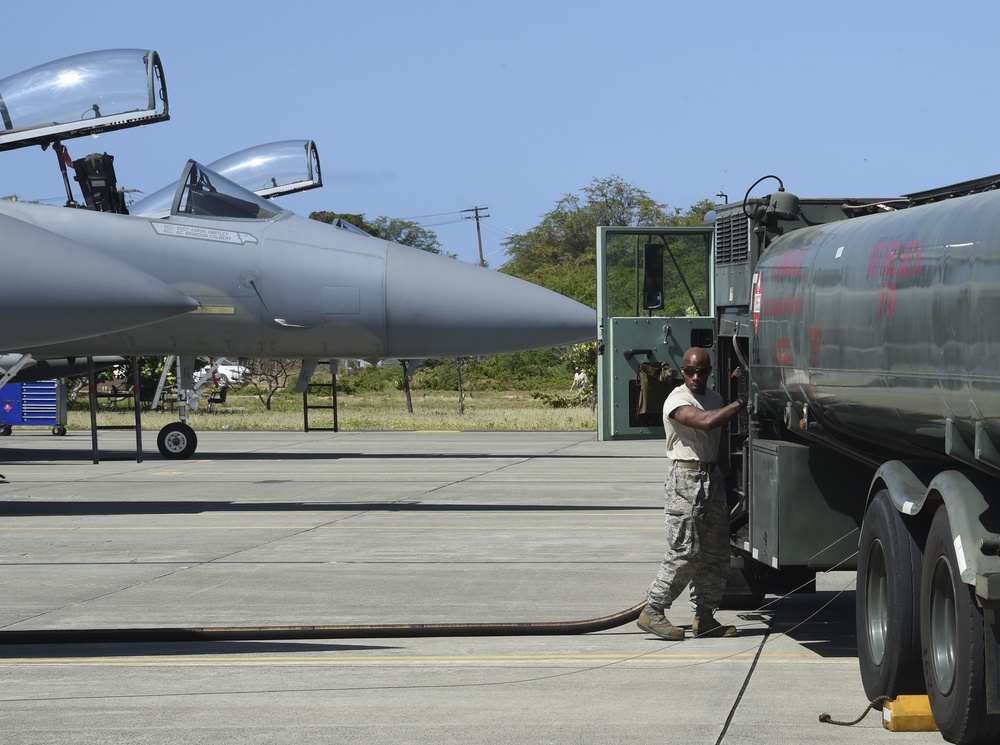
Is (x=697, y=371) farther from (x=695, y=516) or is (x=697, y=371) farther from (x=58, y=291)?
(x=58, y=291)

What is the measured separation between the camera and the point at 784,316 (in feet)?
24.4

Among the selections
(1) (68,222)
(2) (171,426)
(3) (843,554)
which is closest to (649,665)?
(3) (843,554)

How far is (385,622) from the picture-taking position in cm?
861

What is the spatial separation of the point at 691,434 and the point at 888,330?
7.93 ft

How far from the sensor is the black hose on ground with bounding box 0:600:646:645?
8016 mm

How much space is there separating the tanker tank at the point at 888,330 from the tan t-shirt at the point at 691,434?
37 cm

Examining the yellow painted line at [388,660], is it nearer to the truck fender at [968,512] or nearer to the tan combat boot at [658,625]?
the tan combat boot at [658,625]

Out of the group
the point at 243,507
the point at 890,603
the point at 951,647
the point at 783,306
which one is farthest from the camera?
the point at 243,507

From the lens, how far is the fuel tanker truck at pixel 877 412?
518 cm

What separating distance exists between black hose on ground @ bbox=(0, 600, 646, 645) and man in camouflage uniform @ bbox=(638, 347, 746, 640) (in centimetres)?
31

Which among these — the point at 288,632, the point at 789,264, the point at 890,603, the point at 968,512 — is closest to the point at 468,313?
the point at 288,632

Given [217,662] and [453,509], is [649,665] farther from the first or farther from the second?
[453,509]

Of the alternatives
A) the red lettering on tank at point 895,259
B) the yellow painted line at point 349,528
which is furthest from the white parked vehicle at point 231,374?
the red lettering on tank at point 895,259

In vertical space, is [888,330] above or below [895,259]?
below
